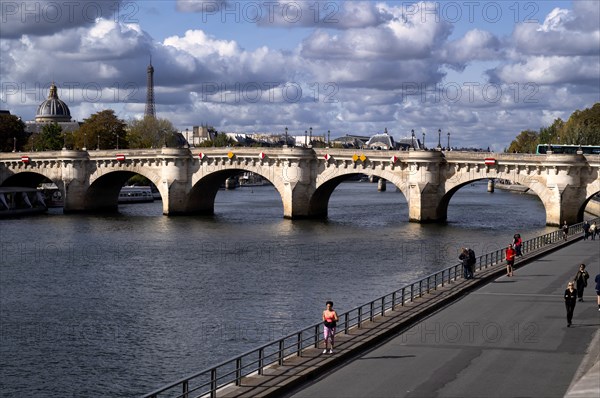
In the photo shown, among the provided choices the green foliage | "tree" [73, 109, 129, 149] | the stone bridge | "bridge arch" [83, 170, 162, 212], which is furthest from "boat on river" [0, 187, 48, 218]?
the green foliage

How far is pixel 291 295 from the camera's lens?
168 feet

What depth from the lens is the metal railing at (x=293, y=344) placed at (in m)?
23.1

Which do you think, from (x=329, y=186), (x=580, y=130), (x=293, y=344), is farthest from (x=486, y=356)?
(x=580, y=130)

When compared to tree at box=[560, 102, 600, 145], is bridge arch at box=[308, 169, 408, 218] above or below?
below

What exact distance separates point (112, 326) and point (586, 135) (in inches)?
4976

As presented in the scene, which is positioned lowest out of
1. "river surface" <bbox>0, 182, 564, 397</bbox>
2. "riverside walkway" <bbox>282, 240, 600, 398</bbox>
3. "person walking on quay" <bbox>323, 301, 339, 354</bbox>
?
"river surface" <bbox>0, 182, 564, 397</bbox>

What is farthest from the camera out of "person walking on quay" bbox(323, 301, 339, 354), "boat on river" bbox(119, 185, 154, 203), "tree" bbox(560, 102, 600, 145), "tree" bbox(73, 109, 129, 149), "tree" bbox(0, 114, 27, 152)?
"tree" bbox(0, 114, 27, 152)

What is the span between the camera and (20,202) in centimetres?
12600

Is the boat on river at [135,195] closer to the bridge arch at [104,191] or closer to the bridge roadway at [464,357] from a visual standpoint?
the bridge arch at [104,191]

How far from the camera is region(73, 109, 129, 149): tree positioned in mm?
163625

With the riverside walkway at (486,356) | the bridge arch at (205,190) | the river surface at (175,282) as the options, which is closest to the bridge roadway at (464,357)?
the riverside walkway at (486,356)

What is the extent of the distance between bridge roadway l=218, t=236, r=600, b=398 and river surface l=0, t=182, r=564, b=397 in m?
8.46

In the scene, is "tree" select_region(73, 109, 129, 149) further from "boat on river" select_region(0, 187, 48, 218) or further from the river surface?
the river surface

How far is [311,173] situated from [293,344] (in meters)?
73.2
